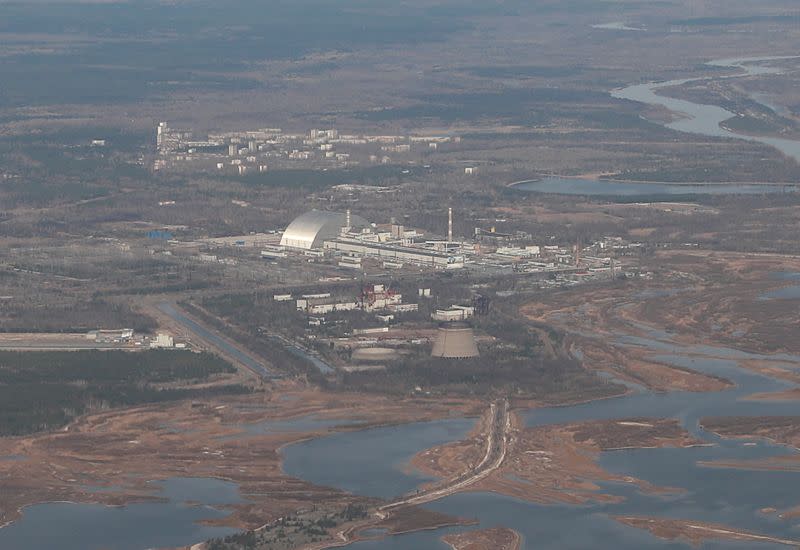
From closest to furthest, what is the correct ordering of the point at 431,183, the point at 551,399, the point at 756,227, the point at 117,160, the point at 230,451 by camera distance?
1. the point at 230,451
2. the point at 551,399
3. the point at 756,227
4. the point at 431,183
5. the point at 117,160

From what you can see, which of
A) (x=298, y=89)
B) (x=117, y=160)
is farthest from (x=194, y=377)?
(x=298, y=89)

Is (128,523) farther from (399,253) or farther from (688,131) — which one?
(688,131)

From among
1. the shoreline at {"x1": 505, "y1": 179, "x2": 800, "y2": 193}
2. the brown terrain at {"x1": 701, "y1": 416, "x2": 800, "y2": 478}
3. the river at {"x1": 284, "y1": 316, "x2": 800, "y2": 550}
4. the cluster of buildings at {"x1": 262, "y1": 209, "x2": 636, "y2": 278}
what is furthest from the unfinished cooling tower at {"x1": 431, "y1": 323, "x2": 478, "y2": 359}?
the shoreline at {"x1": 505, "y1": 179, "x2": 800, "y2": 193}

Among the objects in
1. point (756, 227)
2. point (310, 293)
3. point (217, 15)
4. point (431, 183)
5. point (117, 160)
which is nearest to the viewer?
point (310, 293)

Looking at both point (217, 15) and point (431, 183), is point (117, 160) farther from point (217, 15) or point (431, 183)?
point (217, 15)

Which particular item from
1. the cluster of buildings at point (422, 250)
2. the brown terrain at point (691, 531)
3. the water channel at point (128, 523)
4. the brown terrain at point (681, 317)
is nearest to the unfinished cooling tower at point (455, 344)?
the brown terrain at point (681, 317)

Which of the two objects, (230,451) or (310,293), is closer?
(230,451)
